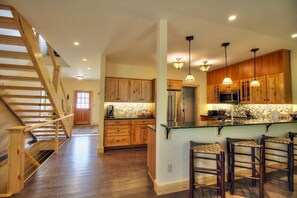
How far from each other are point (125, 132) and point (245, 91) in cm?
404

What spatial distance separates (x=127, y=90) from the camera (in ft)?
16.1

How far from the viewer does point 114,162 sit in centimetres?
338

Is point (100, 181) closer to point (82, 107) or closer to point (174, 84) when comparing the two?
point (174, 84)

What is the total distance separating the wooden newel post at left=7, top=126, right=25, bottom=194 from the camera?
2.16 metres

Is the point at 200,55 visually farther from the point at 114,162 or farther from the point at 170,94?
the point at 114,162

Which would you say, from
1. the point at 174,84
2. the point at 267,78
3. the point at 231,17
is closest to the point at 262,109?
the point at 267,78

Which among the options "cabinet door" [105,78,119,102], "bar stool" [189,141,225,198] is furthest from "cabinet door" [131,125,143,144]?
"bar stool" [189,141,225,198]

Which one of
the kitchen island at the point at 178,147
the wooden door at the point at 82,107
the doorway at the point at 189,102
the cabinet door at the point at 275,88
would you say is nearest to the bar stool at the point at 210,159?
the kitchen island at the point at 178,147

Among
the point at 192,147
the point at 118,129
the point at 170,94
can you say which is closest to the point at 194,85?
the point at 170,94

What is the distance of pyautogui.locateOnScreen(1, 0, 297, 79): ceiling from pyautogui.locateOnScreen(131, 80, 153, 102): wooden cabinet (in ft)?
4.37

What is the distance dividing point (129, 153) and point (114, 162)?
0.70 m

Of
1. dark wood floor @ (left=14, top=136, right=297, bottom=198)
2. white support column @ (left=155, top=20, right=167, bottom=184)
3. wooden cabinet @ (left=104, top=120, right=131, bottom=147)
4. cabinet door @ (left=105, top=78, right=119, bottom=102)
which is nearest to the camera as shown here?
dark wood floor @ (left=14, top=136, right=297, bottom=198)

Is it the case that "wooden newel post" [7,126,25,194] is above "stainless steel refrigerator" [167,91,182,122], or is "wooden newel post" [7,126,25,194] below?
below

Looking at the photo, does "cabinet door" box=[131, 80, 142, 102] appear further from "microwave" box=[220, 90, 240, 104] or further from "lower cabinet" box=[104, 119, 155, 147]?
"microwave" box=[220, 90, 240, 104]
